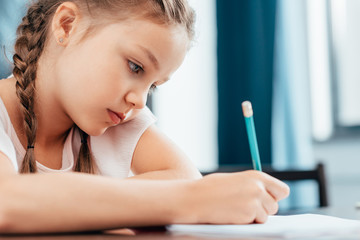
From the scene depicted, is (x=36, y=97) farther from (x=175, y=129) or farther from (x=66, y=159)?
(x=175, y=129)

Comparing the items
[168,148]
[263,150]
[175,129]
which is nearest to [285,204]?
[263,150]

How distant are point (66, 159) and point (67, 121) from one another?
8cm

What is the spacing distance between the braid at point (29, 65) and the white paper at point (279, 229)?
0.45m

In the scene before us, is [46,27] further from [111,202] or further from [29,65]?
[111,202]

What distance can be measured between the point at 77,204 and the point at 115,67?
15.9 inches

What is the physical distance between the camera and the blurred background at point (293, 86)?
2.62 m

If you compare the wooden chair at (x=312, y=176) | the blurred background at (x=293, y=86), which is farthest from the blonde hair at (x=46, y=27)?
the blurred background at (x=293, y=86)

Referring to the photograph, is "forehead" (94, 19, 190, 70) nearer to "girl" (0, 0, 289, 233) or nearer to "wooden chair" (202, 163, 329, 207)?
"girl" (0, 0, 289, 233)

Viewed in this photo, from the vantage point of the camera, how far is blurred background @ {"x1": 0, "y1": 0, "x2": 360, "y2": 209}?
262 centimetres

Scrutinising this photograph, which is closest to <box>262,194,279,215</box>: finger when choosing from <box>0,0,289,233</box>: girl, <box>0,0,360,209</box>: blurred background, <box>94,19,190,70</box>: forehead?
<box>0,0,289,233</box>: girl

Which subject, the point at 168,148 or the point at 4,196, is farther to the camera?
the point at 168,148

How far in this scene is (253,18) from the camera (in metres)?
2.75

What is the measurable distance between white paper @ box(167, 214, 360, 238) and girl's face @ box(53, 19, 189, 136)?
14.9 inches

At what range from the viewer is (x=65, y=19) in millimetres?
952
